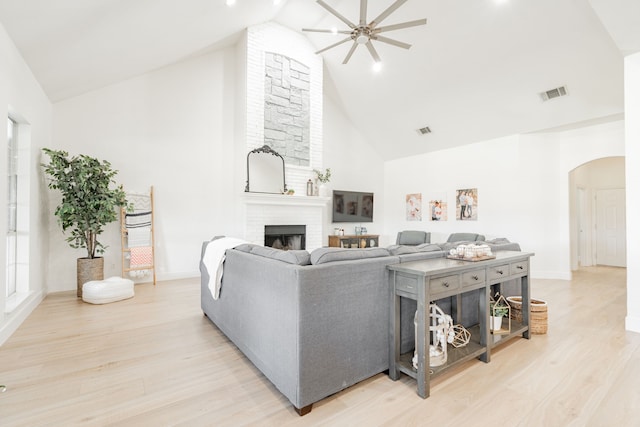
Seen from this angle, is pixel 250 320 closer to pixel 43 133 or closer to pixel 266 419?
pixel 266 419

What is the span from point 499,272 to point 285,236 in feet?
13.3

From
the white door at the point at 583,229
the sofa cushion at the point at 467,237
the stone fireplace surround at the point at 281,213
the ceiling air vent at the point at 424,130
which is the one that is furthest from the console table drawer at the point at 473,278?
the white door at the point at 583,229

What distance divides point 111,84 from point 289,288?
201 inches

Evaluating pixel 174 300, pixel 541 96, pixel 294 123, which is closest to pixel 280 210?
pixel 294 123

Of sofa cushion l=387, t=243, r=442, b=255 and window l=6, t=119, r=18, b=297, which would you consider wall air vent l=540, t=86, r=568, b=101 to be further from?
window l=6, t=119, r=18, b=297

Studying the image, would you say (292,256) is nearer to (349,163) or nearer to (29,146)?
(29,146)

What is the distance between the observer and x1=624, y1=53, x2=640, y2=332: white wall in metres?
3.07

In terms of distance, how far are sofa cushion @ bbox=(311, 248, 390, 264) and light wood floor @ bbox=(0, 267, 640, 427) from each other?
86cm

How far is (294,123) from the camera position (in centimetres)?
Answer: 609

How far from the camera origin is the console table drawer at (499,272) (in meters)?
2.46

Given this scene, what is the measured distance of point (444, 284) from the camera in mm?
2039

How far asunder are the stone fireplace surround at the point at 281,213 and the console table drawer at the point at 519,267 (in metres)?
3.86

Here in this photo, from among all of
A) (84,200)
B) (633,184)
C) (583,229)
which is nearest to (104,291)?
(84,200)

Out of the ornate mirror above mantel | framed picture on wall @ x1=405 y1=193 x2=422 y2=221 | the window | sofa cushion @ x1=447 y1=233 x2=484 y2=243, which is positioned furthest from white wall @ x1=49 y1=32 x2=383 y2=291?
framed picture on wall @ x1=405 y1=193 x2=422 y2=221
